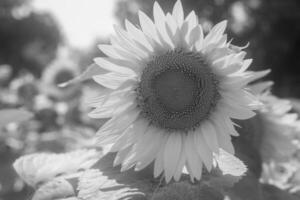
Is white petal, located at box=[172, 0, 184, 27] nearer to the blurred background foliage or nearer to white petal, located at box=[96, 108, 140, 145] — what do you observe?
white petal, located at box=[96, 108, 140, 145]

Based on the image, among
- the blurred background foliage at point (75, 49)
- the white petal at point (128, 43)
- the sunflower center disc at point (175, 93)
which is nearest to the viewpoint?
the white petal at point (128, 43)

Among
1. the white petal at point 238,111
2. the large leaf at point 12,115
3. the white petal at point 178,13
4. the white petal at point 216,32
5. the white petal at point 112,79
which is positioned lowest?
the white petal at point 238,111

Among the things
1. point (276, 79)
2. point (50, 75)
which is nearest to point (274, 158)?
point (50, 75)

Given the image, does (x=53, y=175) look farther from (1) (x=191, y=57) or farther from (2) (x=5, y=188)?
(2) (x=5, y=188)

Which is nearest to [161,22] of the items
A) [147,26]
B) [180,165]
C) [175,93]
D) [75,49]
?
[147,26]

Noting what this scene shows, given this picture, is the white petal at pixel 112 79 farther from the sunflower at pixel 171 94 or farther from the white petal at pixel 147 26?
the white petal at pixel 147 26

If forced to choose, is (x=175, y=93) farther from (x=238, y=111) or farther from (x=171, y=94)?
(x=238, y=111)


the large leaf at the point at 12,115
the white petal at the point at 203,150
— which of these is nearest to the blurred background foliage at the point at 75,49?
the large leaf at the point at 12,115
